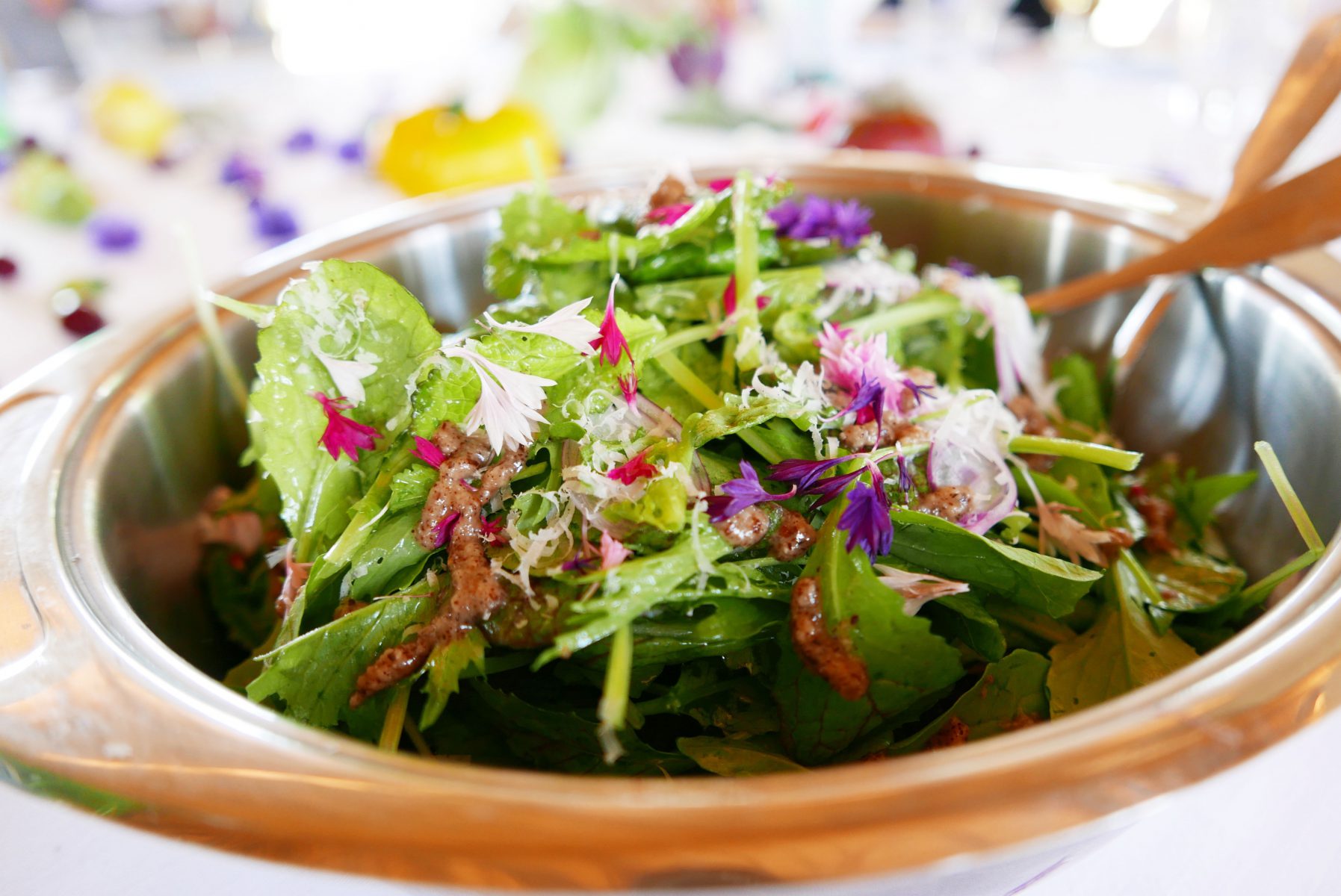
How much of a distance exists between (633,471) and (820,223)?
403 millimetres

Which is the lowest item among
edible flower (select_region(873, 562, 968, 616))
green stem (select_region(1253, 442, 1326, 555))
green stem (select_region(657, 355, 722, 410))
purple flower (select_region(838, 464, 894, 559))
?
green stem (select_region(1253, 442, 1326, 555))

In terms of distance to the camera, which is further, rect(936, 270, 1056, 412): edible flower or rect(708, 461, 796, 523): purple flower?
rect(936, 270, 1056, 412): edible flower

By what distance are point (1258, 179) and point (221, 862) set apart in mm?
989

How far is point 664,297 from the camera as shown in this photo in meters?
0.68

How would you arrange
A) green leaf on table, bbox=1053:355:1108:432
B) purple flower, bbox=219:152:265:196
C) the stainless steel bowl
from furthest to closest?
purple flower, bbox=219:152:265:196 → green leaf on table, bbox=1053:355:1108:432 → the stainless steel bowl

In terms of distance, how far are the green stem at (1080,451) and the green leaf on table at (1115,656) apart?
0.07 meters

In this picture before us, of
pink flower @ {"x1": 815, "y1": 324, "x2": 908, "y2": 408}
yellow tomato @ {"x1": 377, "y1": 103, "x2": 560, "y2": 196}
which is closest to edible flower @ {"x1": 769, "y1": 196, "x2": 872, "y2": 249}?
pink flower @ {"x1": 815, "y1": 324, "x2": 908, "y2": 408}

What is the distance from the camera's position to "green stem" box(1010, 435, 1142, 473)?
0.57 meters

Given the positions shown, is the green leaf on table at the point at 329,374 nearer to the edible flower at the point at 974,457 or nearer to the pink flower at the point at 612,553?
the pink flower at the point at 612,553

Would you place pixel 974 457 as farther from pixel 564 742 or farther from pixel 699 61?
pixel 699 61

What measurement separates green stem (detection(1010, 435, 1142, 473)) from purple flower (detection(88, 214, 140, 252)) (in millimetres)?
1363

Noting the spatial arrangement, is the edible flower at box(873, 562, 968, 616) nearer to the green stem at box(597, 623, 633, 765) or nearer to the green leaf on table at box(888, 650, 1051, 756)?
the green leaf on table at box(888, 650, 1051, 756)

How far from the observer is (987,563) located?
522 mm

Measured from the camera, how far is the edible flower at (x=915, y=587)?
0.50 m
